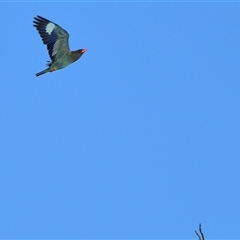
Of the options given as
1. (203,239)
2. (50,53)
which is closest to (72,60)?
(50,53)

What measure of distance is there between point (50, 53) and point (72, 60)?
707 millimetres

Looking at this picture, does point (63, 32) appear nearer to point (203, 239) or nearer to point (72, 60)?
point (72, 60)

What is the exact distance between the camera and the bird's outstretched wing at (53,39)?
1998cm

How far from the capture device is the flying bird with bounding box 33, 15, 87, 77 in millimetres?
19953

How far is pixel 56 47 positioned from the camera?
20109 mm

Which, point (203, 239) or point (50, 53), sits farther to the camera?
point (50, 53)

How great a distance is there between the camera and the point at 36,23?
20.5 metres

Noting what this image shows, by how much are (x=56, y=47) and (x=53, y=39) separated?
264mm

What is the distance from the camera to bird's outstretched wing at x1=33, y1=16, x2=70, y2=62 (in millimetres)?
19984

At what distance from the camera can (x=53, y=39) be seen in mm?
20125

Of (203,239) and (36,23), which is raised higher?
(36,23)

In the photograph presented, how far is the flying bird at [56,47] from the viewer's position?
786 inches

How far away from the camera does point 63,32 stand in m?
19.9

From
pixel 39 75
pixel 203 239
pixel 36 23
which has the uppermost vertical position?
pixel 36 23
